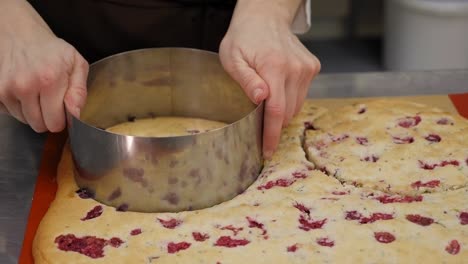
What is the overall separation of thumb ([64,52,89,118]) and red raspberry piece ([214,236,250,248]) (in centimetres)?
35

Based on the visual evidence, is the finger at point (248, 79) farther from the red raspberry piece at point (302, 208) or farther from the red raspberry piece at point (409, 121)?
the red raspberry piece at point (409, 121)

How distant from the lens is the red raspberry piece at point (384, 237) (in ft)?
4.49

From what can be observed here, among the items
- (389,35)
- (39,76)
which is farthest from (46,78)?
(389,35)

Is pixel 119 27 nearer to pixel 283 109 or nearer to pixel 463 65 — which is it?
pixel 283 109

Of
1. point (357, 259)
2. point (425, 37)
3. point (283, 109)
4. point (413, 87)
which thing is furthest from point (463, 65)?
point (357, 259)

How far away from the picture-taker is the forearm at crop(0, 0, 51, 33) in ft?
5.06

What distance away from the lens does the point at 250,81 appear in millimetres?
1536

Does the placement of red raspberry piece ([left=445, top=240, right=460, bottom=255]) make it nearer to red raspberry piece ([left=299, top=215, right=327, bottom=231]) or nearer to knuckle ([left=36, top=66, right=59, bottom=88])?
red raspberry piece ([left=299, top=215, right=327, bottom=231])

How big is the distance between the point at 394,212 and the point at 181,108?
0.57m

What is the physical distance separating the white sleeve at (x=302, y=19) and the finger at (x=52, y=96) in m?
0.63

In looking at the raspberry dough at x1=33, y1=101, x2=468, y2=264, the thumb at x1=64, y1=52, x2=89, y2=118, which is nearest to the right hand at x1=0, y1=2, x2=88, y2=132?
the thumb at x1=64, y1=52, x2=89, y2=118

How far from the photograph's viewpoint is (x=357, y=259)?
1.33 meters

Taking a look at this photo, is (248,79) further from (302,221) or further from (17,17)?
(17,17)

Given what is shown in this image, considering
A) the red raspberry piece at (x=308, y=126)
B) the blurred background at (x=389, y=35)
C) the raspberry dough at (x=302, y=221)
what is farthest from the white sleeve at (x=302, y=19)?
the blurred background at (x=389, y=35)
